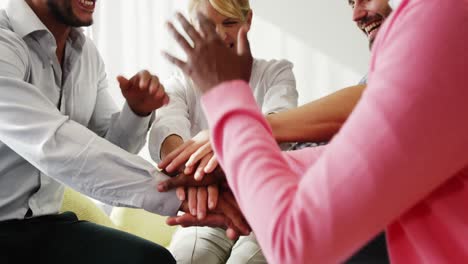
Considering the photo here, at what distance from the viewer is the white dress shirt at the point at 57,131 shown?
1.30 metres

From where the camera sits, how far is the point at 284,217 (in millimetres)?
664

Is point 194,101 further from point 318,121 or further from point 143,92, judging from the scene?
point 318,121

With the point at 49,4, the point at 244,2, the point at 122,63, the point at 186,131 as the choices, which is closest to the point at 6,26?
the point at 49,4

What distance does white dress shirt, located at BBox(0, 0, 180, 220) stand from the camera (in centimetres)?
130

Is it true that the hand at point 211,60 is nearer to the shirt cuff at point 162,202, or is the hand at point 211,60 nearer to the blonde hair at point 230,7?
the shirt cuff at point 162,202

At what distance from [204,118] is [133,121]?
33 centimetres

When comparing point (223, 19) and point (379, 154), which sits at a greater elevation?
point (379, 154)

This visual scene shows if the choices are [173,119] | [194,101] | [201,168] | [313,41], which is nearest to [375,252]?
[201,168]

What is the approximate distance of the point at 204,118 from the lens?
187 centimetres

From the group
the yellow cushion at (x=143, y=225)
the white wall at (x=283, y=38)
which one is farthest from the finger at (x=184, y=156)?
the white wall at (x=283, y=38)

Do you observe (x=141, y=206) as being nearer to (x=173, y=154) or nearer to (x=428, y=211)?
(x=173, y=154)

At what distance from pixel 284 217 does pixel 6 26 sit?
1126mm

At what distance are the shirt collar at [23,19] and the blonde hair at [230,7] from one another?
1.92ft

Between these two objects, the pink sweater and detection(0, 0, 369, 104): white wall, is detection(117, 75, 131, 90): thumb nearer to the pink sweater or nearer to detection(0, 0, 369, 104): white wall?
the pink sweater
